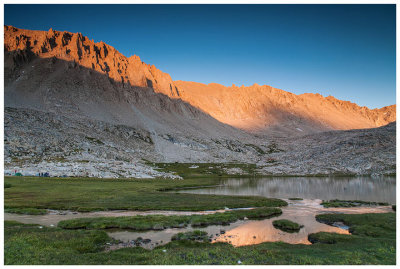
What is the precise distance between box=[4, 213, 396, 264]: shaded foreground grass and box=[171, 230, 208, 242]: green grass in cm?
136

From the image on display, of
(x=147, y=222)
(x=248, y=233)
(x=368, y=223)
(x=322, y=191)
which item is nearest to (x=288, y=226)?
(x=248, y=233)

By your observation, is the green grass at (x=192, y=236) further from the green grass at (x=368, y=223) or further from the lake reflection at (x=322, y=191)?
the lake reflection at (x=322, y=191)

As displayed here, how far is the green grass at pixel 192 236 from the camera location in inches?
1108

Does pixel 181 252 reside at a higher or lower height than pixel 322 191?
higher

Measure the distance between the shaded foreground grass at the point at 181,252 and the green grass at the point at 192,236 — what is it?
1359 mm

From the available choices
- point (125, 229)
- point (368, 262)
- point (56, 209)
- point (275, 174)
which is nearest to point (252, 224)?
point (125, 229)

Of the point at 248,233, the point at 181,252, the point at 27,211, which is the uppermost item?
the point at 181,252

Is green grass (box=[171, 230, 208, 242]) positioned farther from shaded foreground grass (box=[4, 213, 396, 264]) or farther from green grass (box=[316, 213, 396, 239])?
green grass (box=[316, 213, 396, 239])

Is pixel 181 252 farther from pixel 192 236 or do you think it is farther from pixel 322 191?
pixel 322 191

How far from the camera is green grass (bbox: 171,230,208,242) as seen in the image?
1108 inches

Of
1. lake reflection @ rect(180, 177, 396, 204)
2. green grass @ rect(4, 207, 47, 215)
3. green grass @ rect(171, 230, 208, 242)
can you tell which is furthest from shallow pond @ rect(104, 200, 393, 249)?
lake reflection @ rect(180, 177, 396, 204)

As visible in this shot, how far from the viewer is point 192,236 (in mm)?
28734

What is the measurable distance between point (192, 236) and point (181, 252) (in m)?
7.29

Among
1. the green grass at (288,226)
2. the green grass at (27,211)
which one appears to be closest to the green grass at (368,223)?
the green grass at (288,226)
